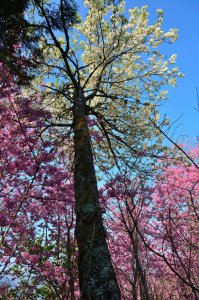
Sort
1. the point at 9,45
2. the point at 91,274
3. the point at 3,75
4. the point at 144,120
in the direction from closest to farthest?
1. the point at 91,274
2. the point at 9,45
3. the point at 3,75
4. the point at 144,120

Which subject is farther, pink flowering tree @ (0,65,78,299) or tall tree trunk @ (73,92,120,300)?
pink flowering tree @ (0,65,78,299)

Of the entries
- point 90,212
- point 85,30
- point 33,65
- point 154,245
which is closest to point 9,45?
point 33,65

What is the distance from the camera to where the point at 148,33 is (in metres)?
9.77

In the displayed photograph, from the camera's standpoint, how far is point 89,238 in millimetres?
3771

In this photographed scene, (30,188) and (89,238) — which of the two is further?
(30,188)

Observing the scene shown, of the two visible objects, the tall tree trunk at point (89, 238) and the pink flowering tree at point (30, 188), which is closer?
the tall tree trunk at point (89, 238)

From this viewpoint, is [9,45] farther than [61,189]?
No

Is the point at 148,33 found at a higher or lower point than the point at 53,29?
higher

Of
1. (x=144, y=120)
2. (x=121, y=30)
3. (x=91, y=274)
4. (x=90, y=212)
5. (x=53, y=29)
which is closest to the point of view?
(x=91, y=274)

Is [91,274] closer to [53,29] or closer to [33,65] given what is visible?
[33,65]

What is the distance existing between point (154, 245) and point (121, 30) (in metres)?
A: 10.3

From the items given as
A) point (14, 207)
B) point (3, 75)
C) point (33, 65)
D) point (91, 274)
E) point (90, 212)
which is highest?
point (3, 75)

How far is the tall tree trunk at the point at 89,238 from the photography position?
10.9 ft

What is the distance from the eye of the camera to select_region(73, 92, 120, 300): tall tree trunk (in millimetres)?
3336
